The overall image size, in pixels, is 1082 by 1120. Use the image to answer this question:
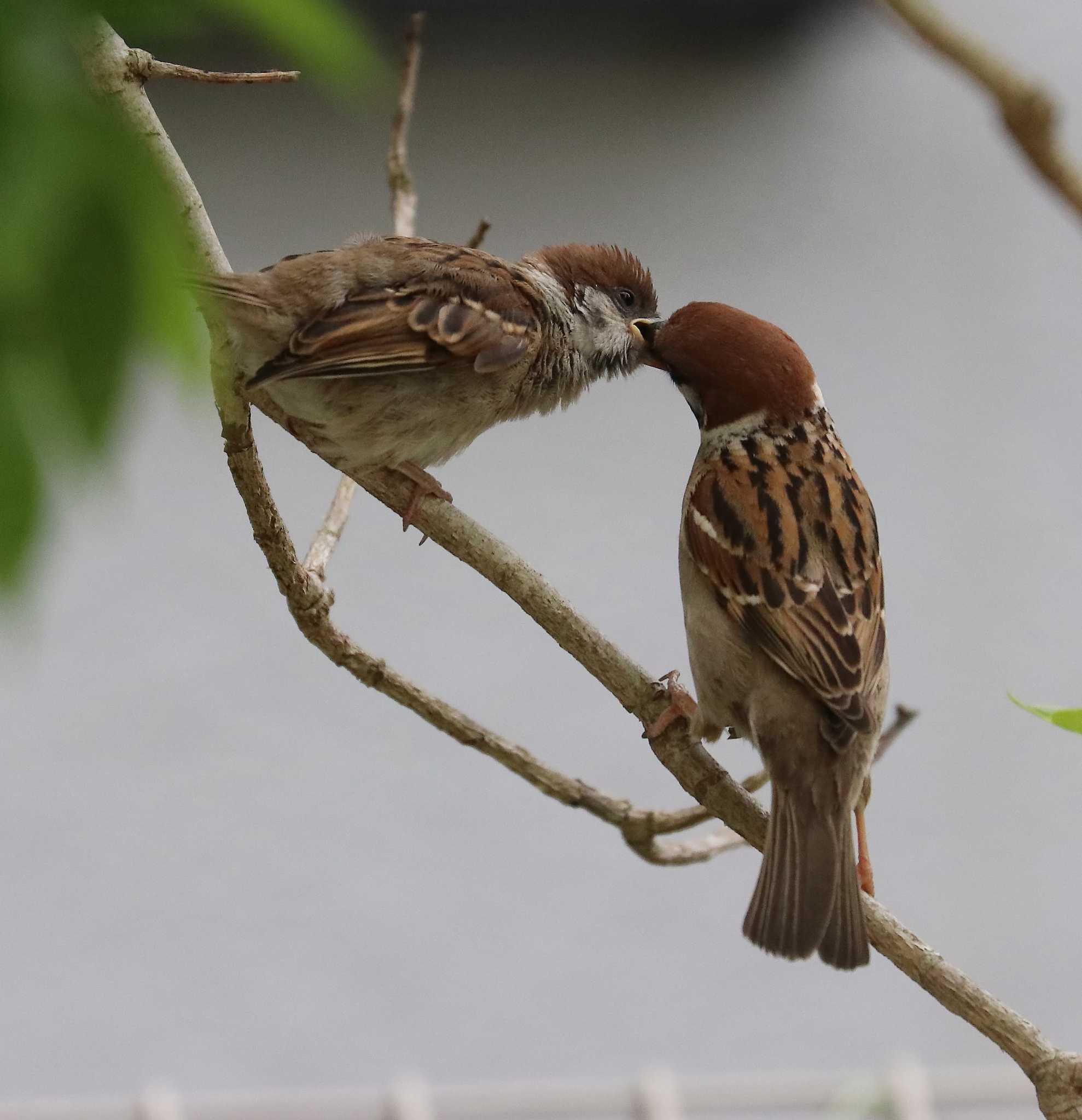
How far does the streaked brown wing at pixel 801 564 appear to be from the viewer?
6.79ft

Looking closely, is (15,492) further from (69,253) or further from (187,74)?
(187,74)

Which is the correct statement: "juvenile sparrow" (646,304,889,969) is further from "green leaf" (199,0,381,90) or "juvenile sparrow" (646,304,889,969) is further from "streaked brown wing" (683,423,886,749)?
"green leaf" (199,0,381,90)

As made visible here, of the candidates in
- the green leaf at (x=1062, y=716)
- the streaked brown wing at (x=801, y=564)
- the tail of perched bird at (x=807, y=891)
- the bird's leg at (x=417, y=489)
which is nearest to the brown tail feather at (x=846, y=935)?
the tail of perched bird at (x=807, y=891)

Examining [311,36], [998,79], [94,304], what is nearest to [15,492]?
[94,304]

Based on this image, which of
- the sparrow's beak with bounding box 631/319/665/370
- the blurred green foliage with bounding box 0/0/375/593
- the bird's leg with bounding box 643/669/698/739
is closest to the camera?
the blurred green foliage with bounding box 0/0/375/593

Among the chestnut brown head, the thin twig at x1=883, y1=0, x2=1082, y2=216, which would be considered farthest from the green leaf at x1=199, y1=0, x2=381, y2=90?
the chestnut brown head

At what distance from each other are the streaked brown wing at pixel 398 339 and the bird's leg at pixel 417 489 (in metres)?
0.15

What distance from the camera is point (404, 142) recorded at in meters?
2.46

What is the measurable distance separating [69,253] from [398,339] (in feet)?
5.44

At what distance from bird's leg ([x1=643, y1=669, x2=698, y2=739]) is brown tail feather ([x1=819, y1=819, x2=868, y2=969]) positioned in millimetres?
322

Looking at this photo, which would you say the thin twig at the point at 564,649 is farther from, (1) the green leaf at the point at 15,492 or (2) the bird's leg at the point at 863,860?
(1) the green leaf at the point at 15,492

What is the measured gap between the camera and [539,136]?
4.38 m

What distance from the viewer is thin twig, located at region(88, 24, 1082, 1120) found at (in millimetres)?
1653

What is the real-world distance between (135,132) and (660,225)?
159 inches
